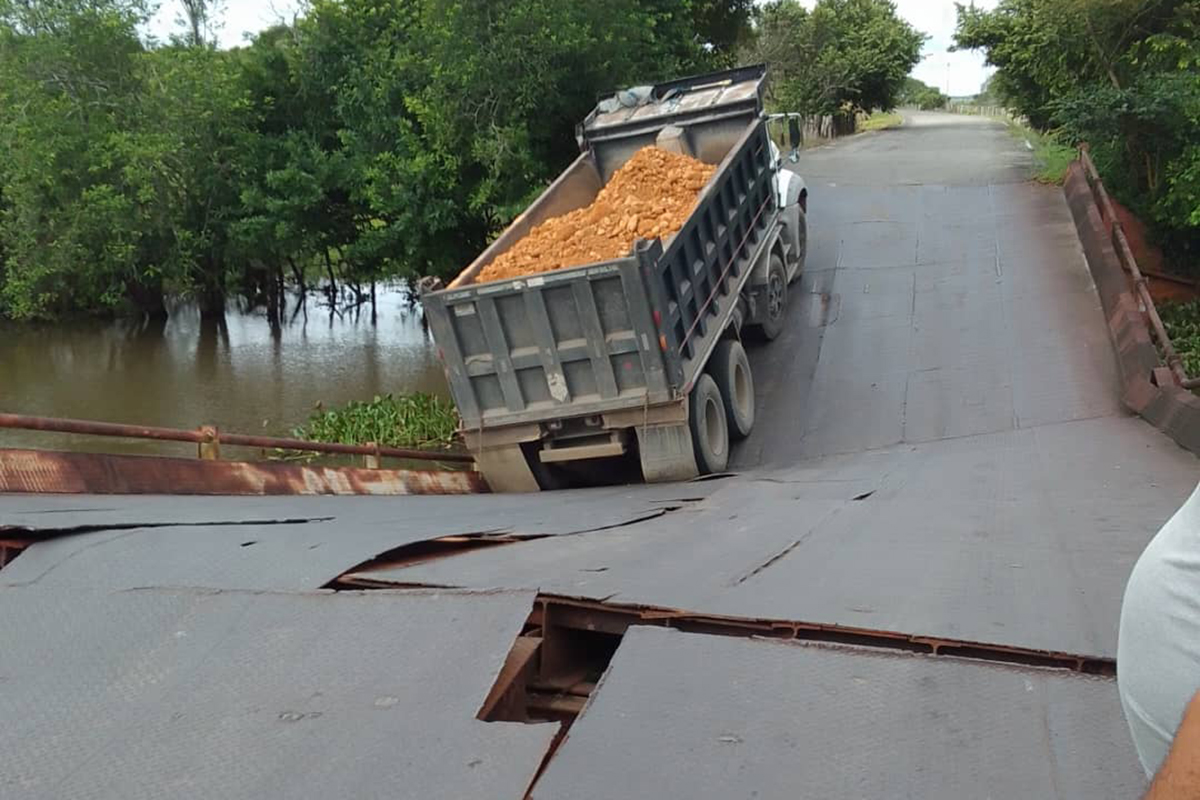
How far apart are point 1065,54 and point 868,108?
28088mm

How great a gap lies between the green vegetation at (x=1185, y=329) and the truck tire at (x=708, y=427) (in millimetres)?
6658

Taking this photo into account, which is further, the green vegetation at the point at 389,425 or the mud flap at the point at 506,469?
the green vegetation at the point at 389,425

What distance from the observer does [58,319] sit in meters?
24.9

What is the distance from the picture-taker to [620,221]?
8781mm

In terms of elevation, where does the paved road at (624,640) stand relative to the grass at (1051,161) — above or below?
above

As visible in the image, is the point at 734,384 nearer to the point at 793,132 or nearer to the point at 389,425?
the point at 793,132

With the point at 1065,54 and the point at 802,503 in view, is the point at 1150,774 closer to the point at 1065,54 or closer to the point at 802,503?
the point at 802,503

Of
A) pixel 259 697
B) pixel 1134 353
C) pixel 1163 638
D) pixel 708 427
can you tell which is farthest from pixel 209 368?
pixel 1163 638

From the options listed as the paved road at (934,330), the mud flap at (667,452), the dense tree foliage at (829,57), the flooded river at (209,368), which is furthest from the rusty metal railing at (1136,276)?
the dense tree foliage at (829,57)

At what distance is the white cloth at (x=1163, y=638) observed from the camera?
1.25 m

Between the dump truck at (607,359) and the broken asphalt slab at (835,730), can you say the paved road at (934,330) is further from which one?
the broken asphalt slab at (835,730)

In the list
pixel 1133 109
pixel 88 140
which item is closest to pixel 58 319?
pixel 88 140

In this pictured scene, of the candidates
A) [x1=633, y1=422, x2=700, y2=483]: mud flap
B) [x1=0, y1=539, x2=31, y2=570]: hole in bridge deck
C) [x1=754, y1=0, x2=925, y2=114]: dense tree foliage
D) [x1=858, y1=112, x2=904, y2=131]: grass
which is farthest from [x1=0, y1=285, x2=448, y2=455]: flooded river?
[x1=858, y1=112, x2=904, y2=131]: grass

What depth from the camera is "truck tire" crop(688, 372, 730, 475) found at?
309 inches
